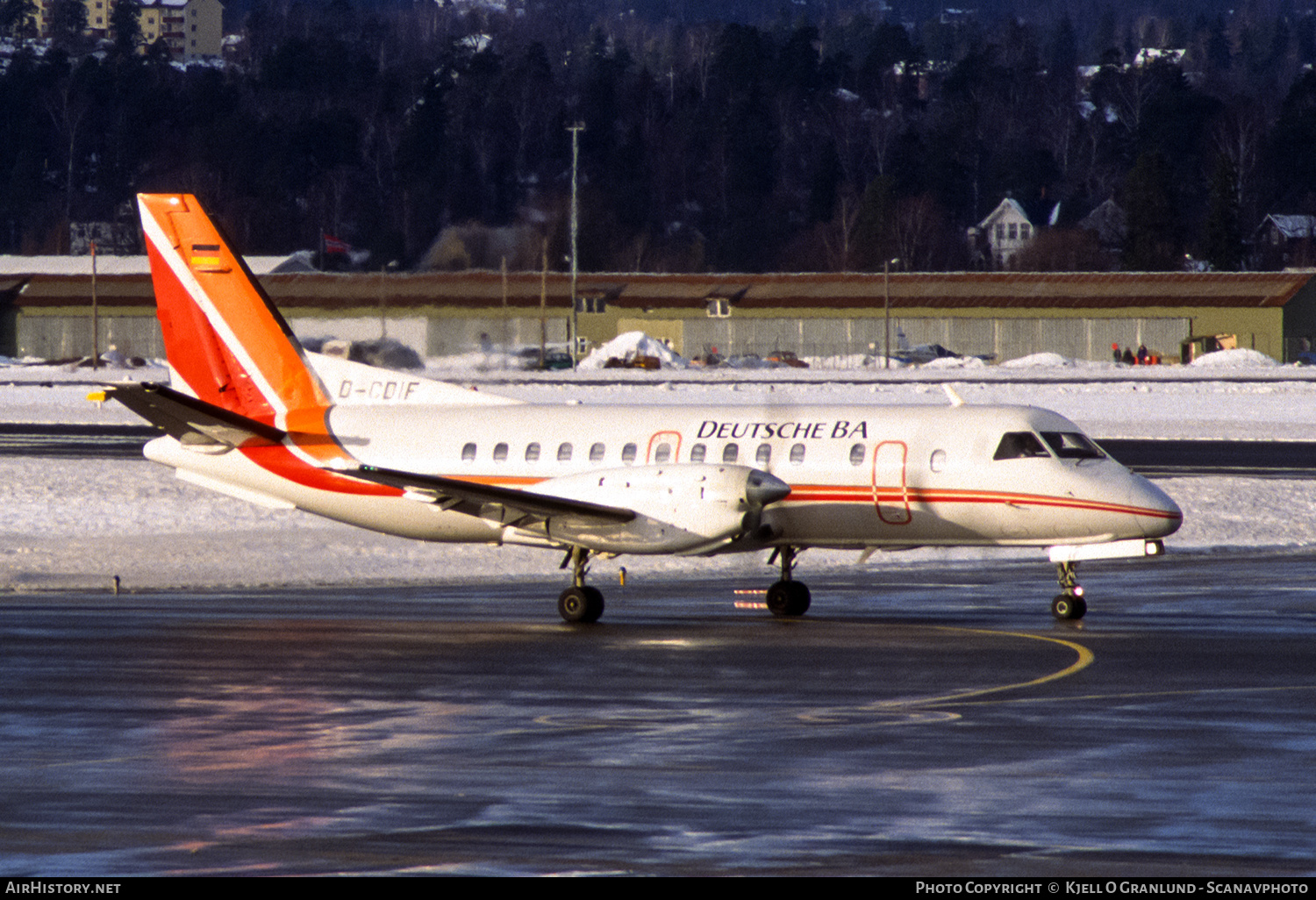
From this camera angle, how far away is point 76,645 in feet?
69.2

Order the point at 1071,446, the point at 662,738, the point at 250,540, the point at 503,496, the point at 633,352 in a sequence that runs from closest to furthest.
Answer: the point at 662,738 < the point at 503,496 < the point at 1071,446 < the point at 250,540 < the point at 633,352

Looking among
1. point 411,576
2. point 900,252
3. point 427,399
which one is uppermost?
point 900,252

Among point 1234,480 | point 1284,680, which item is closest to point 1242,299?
point 1234,480

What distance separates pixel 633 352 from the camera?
342ft

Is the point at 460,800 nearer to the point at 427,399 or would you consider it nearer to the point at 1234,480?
the point at 427,399

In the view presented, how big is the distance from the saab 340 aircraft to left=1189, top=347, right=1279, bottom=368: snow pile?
245ft

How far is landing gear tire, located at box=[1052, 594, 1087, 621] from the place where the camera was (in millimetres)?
22969

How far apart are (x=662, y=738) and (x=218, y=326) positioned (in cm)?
1394

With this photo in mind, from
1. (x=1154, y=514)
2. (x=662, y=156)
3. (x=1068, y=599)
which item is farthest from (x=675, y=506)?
(x=662, y=156)

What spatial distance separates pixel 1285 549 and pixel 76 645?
2030cm

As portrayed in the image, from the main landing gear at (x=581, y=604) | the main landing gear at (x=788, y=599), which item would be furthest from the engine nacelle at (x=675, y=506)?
the main landing gear at (x=788, y=599)

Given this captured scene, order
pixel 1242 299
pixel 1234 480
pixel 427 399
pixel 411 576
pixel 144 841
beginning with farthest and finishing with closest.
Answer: pixel 1242 299
pixel 1234 480
pixel 411 576
pixel 427 399
pixel 144 841

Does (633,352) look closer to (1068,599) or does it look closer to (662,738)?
(1068,599)

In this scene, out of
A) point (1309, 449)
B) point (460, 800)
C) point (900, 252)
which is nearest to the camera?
point (460, 800)
